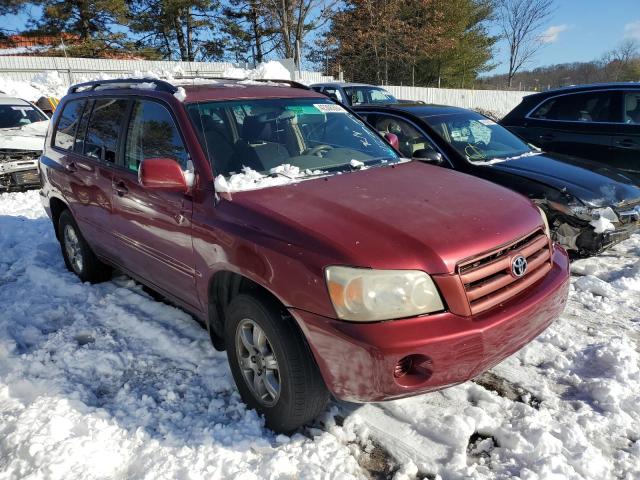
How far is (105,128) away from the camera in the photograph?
3.90 meters

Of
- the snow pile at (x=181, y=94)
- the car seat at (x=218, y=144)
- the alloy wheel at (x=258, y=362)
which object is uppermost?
the snow pile at (x=181, y=94)

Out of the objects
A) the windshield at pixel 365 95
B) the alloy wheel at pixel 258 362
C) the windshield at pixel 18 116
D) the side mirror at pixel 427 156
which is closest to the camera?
the alloy wheel at pixel 258 362

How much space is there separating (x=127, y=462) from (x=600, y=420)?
2.46 metres

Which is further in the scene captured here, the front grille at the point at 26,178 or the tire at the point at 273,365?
the front grille at the point at 26,178

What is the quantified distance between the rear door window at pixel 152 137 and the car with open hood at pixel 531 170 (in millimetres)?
2358

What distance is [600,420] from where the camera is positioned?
2588mm

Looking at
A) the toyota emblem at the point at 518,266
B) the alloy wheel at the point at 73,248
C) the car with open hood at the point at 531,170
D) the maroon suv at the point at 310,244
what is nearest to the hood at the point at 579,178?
the car with open hood at the point at 531,170

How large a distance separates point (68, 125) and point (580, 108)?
6.38m

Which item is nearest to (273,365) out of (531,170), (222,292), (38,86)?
(222,292)

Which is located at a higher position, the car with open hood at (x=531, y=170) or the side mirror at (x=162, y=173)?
the side mirror at (x=162, y=173)

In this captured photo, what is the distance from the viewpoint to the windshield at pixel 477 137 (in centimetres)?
526

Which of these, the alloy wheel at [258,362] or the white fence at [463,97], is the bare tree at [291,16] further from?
the alloy wheel at [258,362]

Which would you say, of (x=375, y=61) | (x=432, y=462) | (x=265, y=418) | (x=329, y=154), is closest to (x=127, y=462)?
(x=265, y=418)

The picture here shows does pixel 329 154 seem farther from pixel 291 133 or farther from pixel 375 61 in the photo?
pixel 375 61
